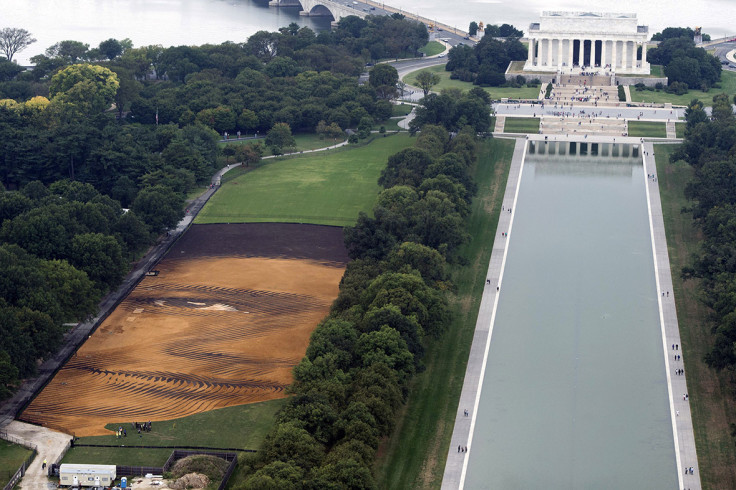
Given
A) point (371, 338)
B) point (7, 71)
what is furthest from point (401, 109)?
point (371, 338)

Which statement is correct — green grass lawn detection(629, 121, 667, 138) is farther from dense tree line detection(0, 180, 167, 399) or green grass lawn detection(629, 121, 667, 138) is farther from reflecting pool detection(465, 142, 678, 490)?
dense tree line detection(0, 180, 167, 399)

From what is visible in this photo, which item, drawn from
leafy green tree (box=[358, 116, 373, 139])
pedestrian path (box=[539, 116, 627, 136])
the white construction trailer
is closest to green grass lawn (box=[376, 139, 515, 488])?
the white construction trailer

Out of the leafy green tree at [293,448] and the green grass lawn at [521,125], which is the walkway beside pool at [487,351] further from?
the green grass lawn at [521,125]

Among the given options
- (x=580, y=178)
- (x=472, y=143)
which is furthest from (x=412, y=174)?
(x=580, y=178)

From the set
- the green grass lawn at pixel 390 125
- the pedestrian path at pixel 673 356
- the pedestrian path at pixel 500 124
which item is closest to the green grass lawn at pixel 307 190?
the green grass lawn at pixel 390 125

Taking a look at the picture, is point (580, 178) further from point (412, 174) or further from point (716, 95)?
point (716, 95)

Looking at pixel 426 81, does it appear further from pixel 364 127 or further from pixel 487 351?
pixel 487 351
